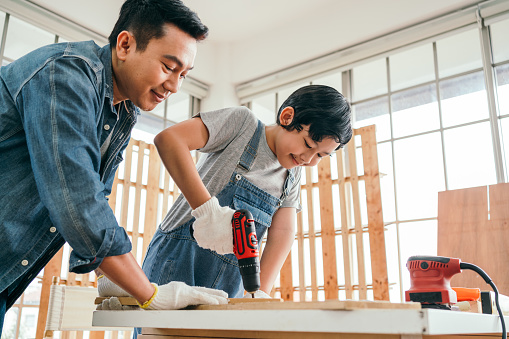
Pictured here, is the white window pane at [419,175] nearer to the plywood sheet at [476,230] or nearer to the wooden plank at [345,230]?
the wooden plank at [345,230]

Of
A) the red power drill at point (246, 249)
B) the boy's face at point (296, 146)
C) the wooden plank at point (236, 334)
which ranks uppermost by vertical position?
the boy's face at point (296, 146)

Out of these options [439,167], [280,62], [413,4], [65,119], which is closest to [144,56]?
[65,119]

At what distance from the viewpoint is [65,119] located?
90 centimetres

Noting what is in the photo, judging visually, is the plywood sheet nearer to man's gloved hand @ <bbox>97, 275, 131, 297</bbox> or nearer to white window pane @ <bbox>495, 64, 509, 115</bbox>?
white window pane @ <bbox>495, 64, 509, 115</bbox>

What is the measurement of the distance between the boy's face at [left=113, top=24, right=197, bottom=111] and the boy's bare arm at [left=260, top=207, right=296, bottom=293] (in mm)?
715

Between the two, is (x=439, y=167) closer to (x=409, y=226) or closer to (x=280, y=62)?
(x=409, y=226)

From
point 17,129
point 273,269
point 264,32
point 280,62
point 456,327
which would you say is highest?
point 264,32

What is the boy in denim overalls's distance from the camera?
1286 millimetres

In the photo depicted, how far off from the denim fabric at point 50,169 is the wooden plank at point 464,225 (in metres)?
2.67

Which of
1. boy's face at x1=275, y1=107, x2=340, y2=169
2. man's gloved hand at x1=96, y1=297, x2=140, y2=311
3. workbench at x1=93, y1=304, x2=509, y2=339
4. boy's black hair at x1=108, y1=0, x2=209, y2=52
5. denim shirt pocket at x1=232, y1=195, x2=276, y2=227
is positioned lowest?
workbench at x1=93, y1=304, x2=509, y2=339

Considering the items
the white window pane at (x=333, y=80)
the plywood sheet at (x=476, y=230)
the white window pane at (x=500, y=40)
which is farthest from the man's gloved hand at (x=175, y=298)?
the white window pane at (x=333, y=80)

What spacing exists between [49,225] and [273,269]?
822 millimetres

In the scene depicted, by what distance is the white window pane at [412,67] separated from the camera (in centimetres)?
427

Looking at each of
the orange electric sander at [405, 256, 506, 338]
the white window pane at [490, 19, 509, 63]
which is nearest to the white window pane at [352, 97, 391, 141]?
the white window pane at [490, 19, 509, 63]
